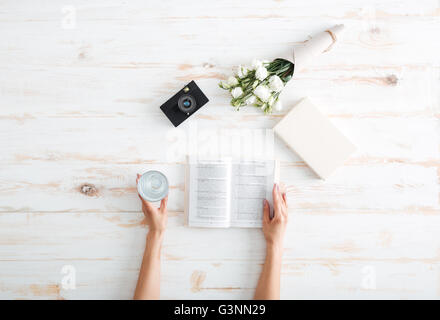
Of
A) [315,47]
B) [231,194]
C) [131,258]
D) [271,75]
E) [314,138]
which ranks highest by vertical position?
[315,47]

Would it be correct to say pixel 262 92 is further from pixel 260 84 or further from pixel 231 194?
pixel 231 194

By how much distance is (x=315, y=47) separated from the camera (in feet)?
3.86

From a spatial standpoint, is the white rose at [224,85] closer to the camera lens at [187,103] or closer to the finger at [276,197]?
the camera lens at [187,103]

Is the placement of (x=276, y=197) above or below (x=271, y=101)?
below

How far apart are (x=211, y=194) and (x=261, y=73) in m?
0.46

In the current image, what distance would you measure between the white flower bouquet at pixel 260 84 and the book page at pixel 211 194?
0.24 m

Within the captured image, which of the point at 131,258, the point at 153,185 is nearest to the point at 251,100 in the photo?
the point at 153,185

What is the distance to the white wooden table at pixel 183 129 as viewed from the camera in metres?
1.24

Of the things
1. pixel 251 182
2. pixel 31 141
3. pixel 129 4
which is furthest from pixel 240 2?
pixel 31 141

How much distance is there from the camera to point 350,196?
1246 millimetres

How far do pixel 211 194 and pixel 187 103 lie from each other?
343 mm

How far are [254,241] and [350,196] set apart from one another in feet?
1.31

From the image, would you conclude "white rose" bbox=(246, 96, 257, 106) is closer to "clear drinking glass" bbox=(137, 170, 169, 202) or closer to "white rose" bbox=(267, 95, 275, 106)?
"white rose" bbox=(267, 95, 275, 106)

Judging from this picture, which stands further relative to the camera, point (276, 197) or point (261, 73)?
point (276, 197)
